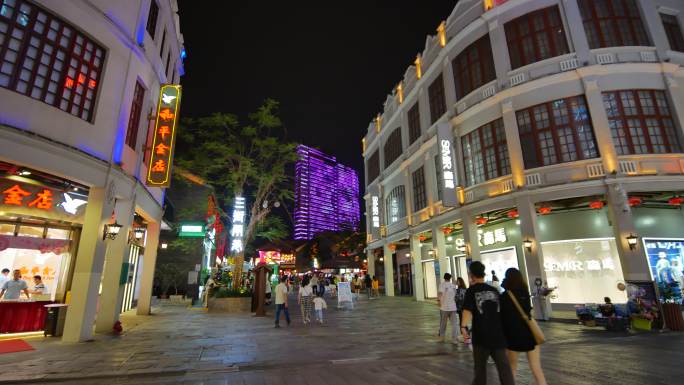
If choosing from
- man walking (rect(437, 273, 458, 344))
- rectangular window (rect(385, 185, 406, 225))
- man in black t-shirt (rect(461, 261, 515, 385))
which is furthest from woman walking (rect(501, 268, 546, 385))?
rectangular window (rect(385, 185, 406, 225))

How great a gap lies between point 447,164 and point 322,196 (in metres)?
114

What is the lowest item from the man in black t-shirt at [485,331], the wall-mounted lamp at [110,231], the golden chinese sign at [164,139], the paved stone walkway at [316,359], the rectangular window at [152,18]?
the paved stone walkway at [316,359]

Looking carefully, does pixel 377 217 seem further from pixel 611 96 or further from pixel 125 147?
pixel 125 147

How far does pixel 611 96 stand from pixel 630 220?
5.64 metres

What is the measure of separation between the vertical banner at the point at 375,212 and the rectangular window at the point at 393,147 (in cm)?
305

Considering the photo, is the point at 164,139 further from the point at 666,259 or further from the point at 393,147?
the point at 666,259

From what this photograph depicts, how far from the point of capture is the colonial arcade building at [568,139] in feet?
46.6

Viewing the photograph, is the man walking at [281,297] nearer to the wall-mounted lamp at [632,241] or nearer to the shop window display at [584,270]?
the shop window display at [584,270]

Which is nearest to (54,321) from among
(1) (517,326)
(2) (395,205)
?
(1) (517,326)

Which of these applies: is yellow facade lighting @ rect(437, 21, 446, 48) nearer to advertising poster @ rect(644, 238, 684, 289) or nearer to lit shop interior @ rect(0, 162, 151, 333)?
advertising poster @ rect(644, 238, 684, 289)

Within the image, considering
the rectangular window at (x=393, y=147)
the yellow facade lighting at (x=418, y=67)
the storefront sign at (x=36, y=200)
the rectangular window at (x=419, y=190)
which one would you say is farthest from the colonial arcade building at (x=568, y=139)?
the storefront sign at (x=36, y=200)

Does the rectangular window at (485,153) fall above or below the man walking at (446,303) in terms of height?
above

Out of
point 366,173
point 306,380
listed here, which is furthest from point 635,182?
point 366,173

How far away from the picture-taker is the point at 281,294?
12.8 metres
